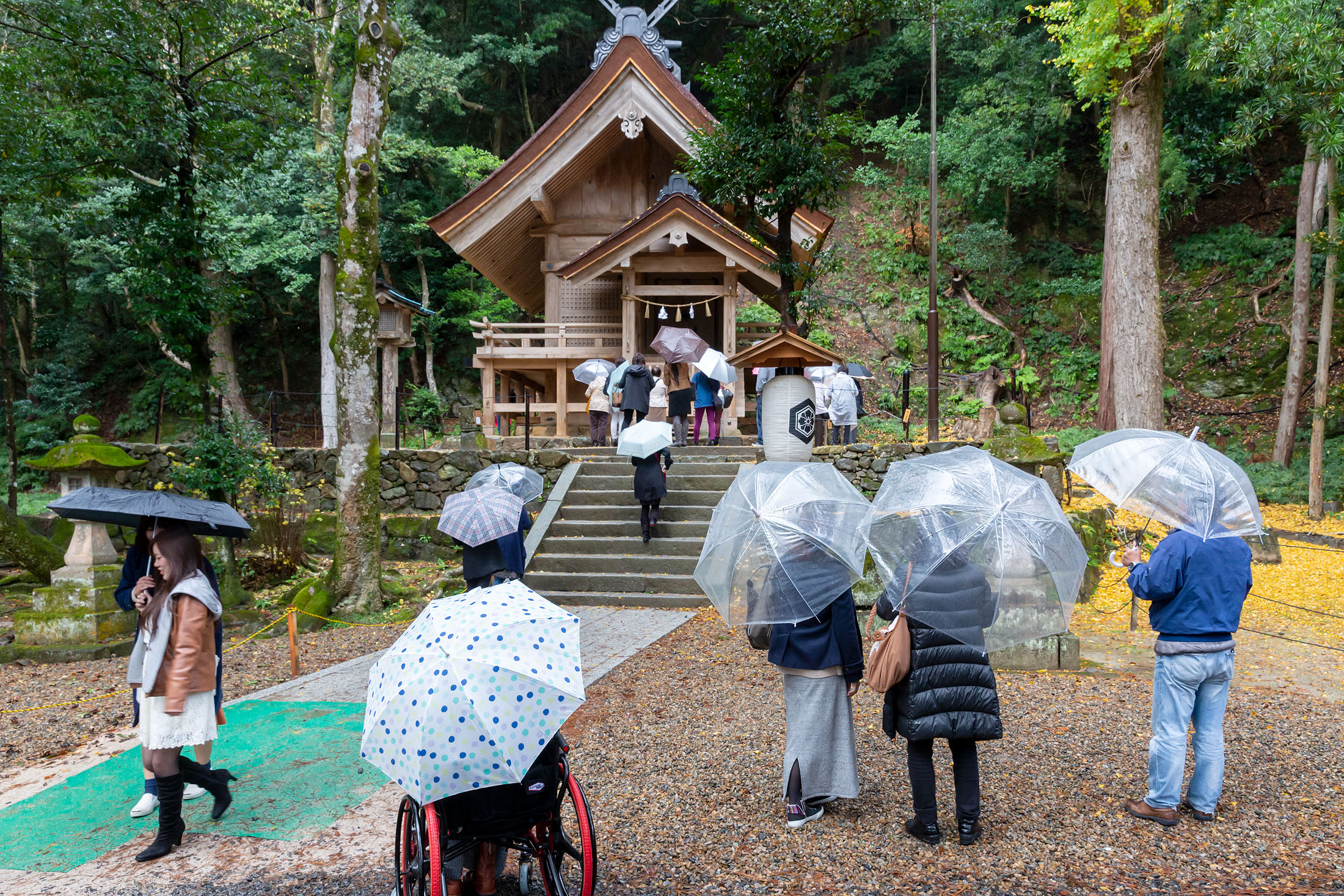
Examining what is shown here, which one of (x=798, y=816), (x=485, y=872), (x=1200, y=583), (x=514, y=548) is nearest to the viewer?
(x=485, y=872)

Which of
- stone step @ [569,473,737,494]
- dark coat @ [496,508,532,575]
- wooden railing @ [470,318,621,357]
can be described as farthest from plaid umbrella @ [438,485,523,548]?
wooden railing @ [470,318,621,357]

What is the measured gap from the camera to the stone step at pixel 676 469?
36.5 feet

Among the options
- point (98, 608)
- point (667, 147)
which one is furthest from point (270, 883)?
point (667, 147)

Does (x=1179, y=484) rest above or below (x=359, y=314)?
below

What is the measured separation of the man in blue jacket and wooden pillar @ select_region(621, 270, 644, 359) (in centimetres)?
1190

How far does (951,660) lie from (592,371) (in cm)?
1084

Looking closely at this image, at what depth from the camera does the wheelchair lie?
98.7 inches

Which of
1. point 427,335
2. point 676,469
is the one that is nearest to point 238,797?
point 676,469

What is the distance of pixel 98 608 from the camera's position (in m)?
7.61

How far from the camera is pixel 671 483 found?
35.8 ft

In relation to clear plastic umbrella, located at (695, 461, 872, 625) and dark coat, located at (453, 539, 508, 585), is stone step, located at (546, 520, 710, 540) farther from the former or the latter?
clear plastic umbrella, located at (695, 461, 872, 625)

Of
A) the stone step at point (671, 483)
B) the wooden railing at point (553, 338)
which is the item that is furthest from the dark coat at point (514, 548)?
the wooden railing at point (553, 338)

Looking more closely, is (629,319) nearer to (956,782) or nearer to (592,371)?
(592,371)

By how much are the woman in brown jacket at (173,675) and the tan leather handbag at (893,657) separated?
10.1 ft
